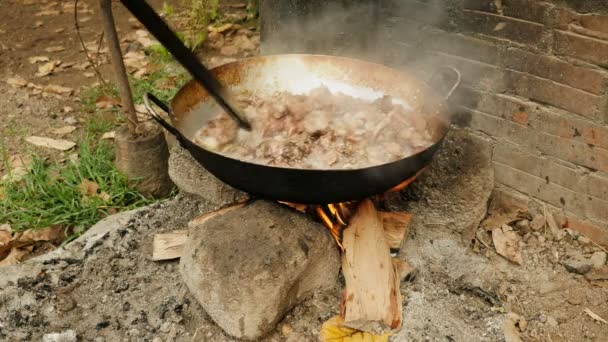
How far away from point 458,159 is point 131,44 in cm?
375

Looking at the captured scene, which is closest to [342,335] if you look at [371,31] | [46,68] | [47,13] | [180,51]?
[180,51]

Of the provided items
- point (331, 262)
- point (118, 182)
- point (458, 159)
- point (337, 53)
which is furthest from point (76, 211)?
point (458, 159)

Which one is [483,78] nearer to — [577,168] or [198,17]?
[577,168]

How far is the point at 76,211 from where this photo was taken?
3.46 m

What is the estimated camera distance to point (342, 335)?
2439 mm

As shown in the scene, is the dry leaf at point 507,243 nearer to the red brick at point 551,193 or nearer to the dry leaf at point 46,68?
the red brick at point 551,193

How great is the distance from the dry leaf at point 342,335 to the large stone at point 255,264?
198mm

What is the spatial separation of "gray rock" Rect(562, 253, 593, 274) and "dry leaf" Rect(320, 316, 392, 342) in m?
1.28

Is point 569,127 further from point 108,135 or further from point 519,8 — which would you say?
point 108,135

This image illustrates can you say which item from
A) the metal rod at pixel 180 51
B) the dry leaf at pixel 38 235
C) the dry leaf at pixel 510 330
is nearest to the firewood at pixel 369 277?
the dry leaf at pixel 510 330

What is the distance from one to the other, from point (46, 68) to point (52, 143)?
4.51ft

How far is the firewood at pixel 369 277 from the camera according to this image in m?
2.41

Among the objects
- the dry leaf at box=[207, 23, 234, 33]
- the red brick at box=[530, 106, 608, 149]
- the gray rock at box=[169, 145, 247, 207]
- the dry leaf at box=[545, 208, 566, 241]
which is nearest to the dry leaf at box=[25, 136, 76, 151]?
the gray rock at box=[169, 145, 247, 207]

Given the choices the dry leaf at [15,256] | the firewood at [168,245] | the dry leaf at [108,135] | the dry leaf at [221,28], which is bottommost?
the dry leaf at [15,256]
